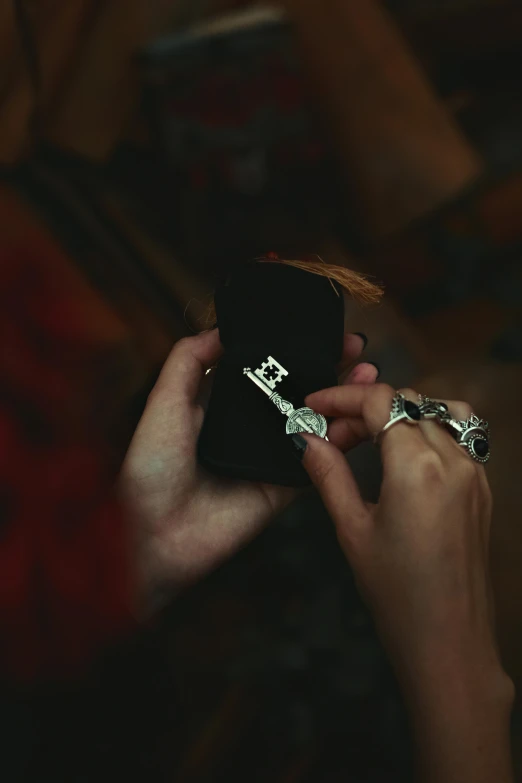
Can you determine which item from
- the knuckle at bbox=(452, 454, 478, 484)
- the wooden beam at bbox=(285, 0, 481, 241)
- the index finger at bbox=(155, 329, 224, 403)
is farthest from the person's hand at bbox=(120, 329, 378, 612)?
the wooden beam at bbox=(285, 0, 481, 241)

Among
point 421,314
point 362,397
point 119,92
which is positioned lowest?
point 421,314

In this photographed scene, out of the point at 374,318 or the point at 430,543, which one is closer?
the point at 430,543

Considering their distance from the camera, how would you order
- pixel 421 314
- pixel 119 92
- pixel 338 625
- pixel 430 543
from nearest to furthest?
pixel 430 543
pixel 338 625
pixel 119 92
pixel 421 314

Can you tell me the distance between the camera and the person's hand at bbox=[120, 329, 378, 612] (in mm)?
482

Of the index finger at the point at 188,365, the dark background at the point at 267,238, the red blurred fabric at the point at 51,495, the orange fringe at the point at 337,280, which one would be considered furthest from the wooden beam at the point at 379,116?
the red blurred fabric at the point at 51,495

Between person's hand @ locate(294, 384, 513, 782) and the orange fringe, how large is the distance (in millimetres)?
187

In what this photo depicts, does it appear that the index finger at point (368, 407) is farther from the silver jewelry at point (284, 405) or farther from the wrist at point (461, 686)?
the wrist at point (461, 686)

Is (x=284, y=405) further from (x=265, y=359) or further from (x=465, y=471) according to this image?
(x=465, y=471)

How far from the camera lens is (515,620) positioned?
475mm

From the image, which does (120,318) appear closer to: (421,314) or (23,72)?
(23,72)

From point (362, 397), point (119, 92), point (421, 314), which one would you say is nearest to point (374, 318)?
point (421, 314)

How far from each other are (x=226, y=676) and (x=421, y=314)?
18.0 inches

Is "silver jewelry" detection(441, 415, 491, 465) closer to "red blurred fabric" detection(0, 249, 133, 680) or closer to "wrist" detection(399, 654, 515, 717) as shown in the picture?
"wrist" detection(399, 654, 515, 717)

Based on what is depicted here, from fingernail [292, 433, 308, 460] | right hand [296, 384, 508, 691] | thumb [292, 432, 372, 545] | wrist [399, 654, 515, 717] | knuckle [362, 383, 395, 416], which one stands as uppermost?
knuckle [362, 383, 395, 416]
